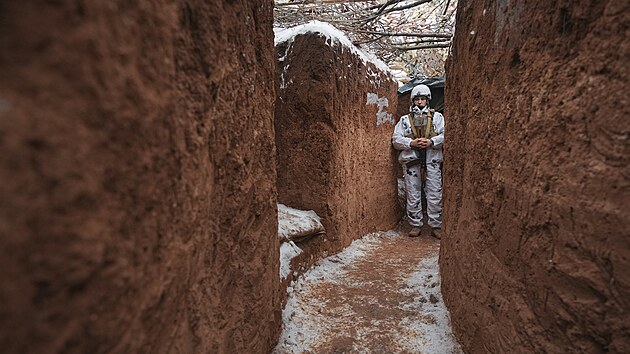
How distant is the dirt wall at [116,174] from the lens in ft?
1.36

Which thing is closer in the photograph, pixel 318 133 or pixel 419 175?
pixel 318 133

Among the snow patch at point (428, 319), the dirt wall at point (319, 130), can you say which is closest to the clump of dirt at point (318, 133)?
the dirt wall at point (319, 130)

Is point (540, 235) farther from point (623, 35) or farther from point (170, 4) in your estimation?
point (170, 4)

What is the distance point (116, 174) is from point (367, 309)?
1843 mm

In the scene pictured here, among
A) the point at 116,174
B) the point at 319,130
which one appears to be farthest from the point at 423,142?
the point at 116,174

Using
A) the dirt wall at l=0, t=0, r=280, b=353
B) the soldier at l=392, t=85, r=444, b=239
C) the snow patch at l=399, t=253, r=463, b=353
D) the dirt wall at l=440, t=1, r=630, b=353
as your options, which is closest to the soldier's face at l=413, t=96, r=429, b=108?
the soldier at l=392, t=85, r=444, b=239

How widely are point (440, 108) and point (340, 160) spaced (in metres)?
3.10

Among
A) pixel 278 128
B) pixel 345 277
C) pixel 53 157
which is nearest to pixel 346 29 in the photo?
pixel 278 128

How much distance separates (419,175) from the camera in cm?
441

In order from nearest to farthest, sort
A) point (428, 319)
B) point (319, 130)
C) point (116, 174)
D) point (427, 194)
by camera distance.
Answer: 1. point (116, 174)
2. point (428, 319)
3. point (319, 130)
4. point (427, 194)

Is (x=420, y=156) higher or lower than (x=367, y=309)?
higher

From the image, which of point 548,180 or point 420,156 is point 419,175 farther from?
point 548,180

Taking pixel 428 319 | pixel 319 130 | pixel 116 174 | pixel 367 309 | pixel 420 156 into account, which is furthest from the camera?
pixel 420 156

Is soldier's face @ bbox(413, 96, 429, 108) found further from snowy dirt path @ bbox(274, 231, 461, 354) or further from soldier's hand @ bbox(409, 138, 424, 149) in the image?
snowy dirt path @ bbox(274, 231, 461, 354)
